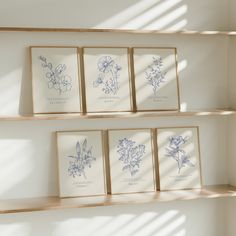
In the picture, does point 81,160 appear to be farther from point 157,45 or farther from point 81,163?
point 157,45

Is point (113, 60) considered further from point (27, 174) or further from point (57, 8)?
point (27, 174)

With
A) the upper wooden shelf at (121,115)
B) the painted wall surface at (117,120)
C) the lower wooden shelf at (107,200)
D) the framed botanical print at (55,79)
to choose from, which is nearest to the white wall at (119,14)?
the painted wall surface at (117,120)

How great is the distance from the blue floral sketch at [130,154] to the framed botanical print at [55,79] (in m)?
0.33

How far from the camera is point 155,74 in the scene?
304cm

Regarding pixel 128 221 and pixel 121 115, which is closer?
pixel 121 115

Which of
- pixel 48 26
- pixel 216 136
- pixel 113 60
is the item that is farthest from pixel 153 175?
pixel 48 26

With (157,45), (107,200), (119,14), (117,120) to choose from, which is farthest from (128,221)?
(119,14)

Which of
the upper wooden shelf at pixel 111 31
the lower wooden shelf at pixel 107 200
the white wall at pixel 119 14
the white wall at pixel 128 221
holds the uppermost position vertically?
the white wall at pixel 119 14

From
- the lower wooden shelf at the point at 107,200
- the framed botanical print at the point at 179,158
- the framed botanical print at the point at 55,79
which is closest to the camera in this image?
the lower wooden shelf at the point at 107,200

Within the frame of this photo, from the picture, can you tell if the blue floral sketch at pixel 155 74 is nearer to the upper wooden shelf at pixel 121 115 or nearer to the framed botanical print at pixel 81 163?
the upper wooden shelf at pixel 121 115

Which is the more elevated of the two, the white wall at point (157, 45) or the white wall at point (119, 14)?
the white wall at point (119, 14)

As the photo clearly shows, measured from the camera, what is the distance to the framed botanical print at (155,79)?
3004mm

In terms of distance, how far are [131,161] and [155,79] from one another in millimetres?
476

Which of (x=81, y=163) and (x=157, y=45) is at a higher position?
(x=157, y=45)
